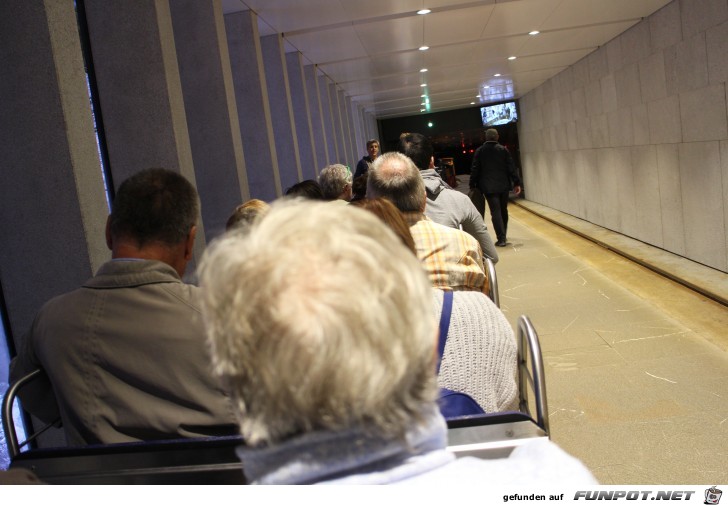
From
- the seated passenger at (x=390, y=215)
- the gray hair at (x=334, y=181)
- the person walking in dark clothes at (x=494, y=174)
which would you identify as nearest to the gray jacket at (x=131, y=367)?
the seated passenger at (x=390, y=215)

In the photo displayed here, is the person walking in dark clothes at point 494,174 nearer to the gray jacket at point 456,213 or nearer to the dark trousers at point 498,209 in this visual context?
the dark trousers at point 498,209

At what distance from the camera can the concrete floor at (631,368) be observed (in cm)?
355

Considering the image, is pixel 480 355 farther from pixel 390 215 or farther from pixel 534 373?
pixel 390 215

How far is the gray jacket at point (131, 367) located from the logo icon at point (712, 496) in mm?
1325

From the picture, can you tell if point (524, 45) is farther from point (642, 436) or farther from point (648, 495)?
point (648, 495)

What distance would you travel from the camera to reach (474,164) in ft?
38.4

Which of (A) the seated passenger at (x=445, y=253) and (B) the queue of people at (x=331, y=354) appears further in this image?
(A) the seated passenger at (x=445, y=253)

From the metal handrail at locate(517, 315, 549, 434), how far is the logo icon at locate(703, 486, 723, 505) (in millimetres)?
443

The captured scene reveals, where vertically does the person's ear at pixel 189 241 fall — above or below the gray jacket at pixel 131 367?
above

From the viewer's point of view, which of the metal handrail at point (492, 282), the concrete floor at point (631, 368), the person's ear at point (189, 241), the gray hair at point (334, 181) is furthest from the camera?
the gray hair at point (334, 181)

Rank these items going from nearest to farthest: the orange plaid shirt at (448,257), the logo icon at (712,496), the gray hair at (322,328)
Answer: the gray hair at (322,328)
the logo icon at (712,496)
the orange plaid shirt at (448,257)

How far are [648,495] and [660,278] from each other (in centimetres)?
680

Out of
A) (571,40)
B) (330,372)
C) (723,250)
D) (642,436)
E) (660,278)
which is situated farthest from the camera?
(571,40)

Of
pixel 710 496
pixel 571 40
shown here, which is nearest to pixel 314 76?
pixel 571 40
